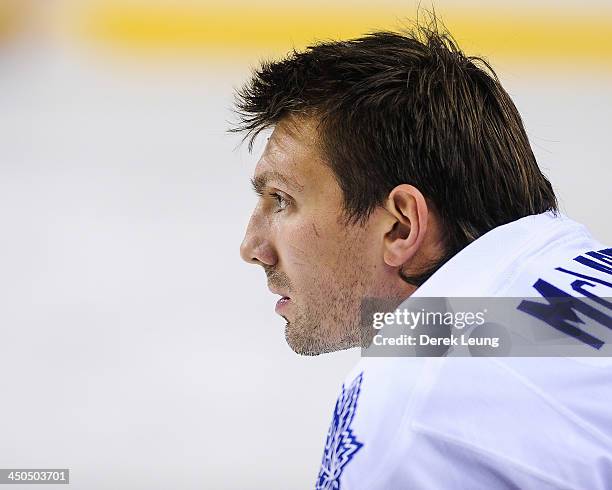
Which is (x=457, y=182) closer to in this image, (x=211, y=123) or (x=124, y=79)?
(x=211, y=123)

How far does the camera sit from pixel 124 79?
3.78 meters

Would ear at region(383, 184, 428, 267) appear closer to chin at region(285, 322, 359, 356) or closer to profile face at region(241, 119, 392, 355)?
profile face at region(241, 119, 392, 355)

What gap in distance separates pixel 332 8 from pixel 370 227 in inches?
109

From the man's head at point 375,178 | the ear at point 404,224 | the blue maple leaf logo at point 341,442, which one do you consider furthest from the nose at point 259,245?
the blue maple leaf logo at point 341,442

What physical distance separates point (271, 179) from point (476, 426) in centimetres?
63

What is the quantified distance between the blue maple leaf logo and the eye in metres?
0.48

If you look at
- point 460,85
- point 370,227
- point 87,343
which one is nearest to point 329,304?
point 370,227

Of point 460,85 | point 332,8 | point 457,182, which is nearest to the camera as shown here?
point 457,182

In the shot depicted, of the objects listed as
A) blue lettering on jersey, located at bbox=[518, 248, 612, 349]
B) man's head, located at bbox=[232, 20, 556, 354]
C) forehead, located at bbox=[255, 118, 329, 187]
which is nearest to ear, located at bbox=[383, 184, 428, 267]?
man's head, located at bbox=[232, 20, 556, 354]

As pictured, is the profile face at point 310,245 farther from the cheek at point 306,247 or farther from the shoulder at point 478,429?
the shoulder at point 478,429

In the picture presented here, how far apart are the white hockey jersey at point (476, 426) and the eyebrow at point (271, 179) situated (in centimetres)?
49

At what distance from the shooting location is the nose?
4.64ft

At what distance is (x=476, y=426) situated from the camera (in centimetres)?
85

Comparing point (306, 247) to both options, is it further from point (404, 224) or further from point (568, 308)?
point (568, 308)
